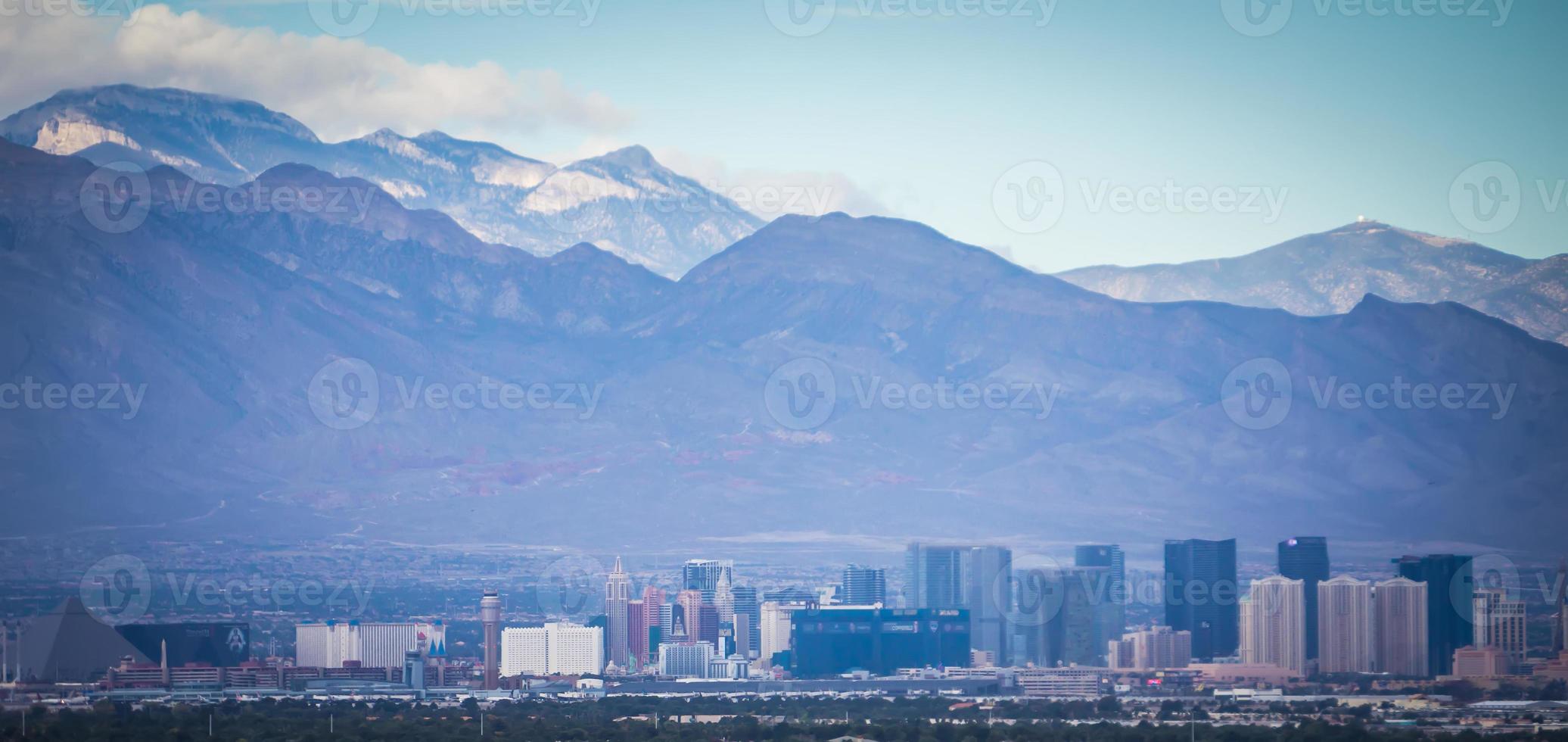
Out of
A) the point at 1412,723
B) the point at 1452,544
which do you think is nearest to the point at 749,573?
the point at 1452,544

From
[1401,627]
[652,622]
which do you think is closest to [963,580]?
[652,622]

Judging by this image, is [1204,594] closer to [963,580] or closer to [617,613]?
[963,580]

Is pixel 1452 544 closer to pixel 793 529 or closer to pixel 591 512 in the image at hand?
pixel 793 529

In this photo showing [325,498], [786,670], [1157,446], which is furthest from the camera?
[1157,446]

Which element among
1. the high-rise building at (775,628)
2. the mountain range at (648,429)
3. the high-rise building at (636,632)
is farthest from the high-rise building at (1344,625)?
the mountain range at (648,429)

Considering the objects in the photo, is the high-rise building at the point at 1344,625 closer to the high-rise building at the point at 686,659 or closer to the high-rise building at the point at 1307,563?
the high-rise building at the point at 1307,563

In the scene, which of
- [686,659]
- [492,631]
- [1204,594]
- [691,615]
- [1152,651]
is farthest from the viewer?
[691,615]

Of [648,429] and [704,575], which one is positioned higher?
[648,429]

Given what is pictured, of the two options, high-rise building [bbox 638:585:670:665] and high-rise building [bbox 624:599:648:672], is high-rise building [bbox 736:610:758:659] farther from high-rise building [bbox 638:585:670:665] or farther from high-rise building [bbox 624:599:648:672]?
high-rise building [bbox 624:599:648:672]
